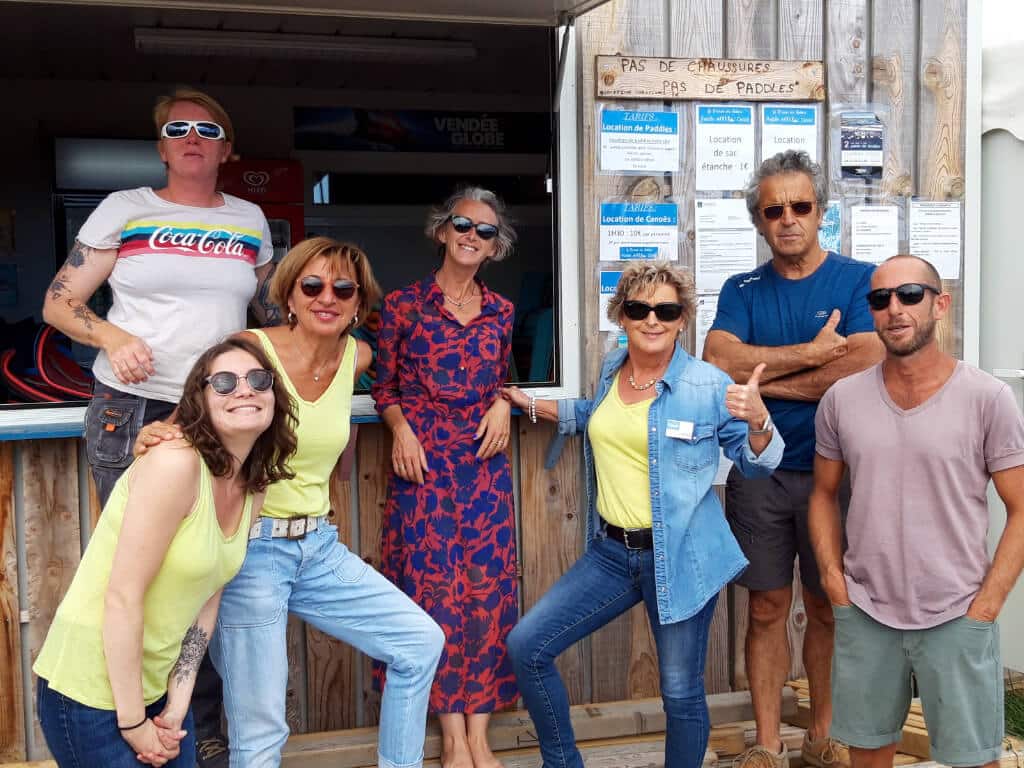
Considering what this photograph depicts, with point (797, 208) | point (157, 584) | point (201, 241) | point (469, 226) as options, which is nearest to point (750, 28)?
point (797, 208)

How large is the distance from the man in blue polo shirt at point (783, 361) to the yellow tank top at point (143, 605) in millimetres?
1632

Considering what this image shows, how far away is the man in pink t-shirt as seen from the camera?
260 cm

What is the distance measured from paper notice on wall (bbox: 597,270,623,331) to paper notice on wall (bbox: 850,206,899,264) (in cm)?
93

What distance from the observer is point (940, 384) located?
8.75 ft

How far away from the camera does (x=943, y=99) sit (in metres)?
4.02

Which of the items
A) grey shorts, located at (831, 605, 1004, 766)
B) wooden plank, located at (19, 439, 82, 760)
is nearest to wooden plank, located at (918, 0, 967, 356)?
grey shorts, located at (831, 605, 1004, 766)

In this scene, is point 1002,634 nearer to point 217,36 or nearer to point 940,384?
point 940,384

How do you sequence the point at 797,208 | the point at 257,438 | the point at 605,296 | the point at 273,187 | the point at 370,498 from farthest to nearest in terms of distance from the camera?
the point at 273,187
the point at 605,296
the point at 370,498
the point at 797,208
the point at 257,438

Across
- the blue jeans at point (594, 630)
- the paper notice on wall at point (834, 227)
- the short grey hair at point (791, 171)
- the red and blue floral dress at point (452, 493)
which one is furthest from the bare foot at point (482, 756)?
the paper notice on wall at point (834, 227)

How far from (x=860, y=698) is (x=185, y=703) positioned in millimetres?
1639

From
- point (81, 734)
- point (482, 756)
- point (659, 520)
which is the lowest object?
point (482, 756)

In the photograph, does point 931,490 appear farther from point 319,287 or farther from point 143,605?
point 143,605

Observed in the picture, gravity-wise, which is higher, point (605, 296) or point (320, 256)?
point (320, 256)

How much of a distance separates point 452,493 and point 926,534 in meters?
1.36
